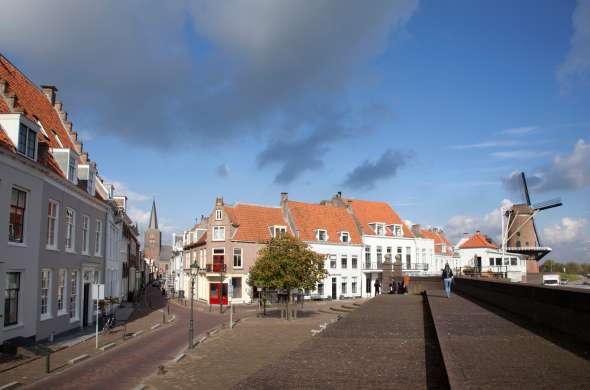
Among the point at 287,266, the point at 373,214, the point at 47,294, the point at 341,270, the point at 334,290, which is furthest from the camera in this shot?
the point at 373,214

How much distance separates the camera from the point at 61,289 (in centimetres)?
2666

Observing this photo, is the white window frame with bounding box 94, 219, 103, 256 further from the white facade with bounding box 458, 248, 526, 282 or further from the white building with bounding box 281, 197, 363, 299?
the white facade with bounding box 458, 248, 526, 282

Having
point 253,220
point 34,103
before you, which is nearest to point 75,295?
point 34,103

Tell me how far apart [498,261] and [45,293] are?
74.2 m

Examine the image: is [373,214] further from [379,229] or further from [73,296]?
[73,296]

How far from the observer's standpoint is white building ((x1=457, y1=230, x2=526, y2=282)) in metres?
77.6

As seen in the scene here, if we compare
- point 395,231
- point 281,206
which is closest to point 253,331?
point 281,206

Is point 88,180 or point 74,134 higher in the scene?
point 74,134

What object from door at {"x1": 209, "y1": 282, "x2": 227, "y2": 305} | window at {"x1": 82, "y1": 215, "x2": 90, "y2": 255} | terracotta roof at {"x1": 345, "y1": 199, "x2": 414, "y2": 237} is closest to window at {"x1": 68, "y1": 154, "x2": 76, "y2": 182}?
window at {"x1": 82, "y1": 215, "x2": 90, "y2": 255}

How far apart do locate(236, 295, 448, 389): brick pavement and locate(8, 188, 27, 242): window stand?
13.3m

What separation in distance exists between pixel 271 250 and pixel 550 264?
3388 inches

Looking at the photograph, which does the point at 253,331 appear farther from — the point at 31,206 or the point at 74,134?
the point at 74,134

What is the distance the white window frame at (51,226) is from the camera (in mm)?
24780

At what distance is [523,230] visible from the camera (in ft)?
246
